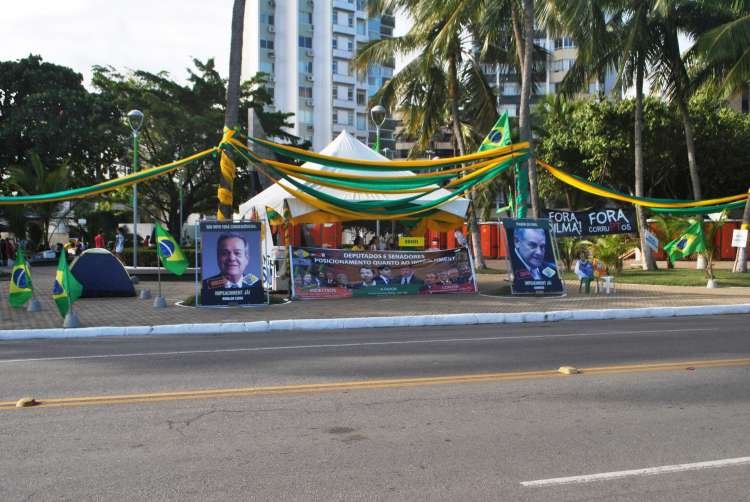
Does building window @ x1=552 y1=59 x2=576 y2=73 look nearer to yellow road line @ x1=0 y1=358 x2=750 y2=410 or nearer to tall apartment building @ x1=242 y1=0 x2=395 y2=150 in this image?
tall apartment building @ x1=242 y1=0 x2=395 y2=150

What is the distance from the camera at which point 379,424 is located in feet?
19.6

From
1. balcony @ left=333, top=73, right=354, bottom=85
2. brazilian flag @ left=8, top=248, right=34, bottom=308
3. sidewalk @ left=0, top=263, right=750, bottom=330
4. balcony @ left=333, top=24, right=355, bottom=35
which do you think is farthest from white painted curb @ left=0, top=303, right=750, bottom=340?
balcony @ left=333, top=24, right=355, bottom=35

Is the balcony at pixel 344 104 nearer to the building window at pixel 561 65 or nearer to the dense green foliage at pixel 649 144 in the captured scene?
the building window at pixel 561 65

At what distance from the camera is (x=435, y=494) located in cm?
437

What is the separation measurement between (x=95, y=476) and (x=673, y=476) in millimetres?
3924

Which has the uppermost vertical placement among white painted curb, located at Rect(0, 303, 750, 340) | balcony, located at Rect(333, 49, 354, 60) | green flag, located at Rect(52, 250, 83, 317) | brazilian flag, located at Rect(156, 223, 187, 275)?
balcony, located at Rect(333, 49, 354, 60)

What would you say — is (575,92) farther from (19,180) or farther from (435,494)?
(19,180)

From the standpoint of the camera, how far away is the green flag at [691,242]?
20.0 metres

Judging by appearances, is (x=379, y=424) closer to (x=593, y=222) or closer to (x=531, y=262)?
(x=531, y=262)

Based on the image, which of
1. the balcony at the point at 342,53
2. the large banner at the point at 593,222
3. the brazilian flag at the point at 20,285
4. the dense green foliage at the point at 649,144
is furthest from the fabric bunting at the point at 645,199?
the balcony at the point at 342,53

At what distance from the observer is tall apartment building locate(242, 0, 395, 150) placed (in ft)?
240

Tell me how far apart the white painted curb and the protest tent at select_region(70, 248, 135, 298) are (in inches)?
243

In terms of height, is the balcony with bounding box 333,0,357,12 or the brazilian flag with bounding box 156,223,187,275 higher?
the balcony with bounding box 333,0,357,12

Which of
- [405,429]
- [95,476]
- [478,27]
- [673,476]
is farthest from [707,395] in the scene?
[478,27]
